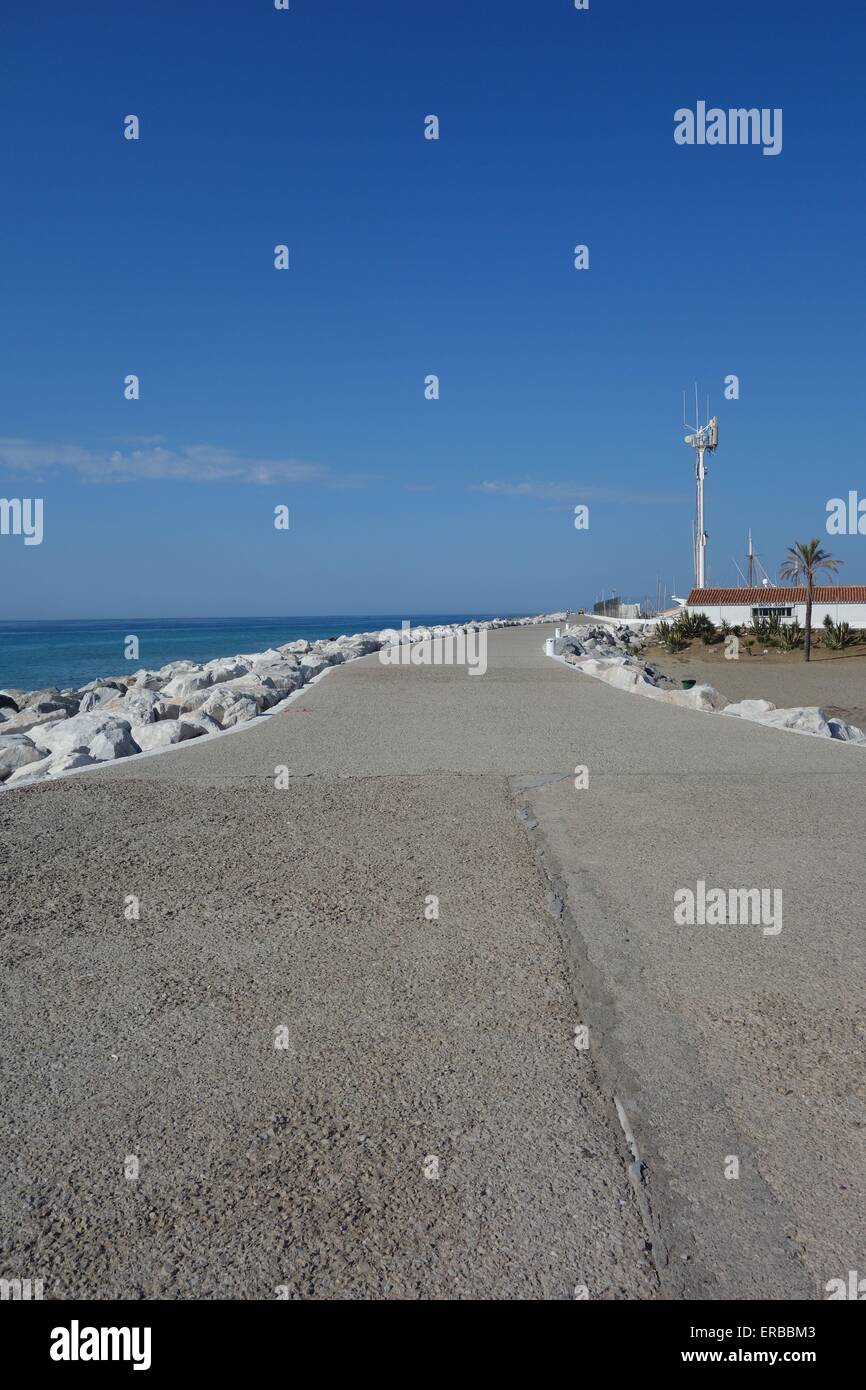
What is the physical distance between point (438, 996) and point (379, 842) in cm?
227

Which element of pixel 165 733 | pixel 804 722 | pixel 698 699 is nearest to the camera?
pixel 165 733

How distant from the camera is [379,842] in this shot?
19.4 feet

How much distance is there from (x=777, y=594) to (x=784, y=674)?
2764cm

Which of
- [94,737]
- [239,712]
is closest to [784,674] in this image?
[239,712]

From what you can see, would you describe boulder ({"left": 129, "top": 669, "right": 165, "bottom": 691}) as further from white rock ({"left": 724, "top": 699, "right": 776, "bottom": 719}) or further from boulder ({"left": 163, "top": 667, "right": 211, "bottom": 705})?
white rock ({"left": 724, "top": 699, "right": 776, "bottom": 719})

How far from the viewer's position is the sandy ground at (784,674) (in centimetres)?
2030

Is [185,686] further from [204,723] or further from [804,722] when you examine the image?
[804,722]

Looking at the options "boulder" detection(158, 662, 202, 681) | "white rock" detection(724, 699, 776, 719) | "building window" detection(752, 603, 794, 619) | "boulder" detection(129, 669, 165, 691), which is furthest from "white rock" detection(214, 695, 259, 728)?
"building window" detection(752, 603, 794, 619)

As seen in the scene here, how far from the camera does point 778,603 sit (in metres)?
53.0

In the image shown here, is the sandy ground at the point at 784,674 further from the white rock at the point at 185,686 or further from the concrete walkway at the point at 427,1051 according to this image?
the concrete walkway at the point at 427,1051

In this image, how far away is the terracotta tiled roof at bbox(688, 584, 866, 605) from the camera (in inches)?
2037

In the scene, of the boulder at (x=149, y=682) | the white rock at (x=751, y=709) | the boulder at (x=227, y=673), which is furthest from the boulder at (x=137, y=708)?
the white rock at (x=751, y=709)
